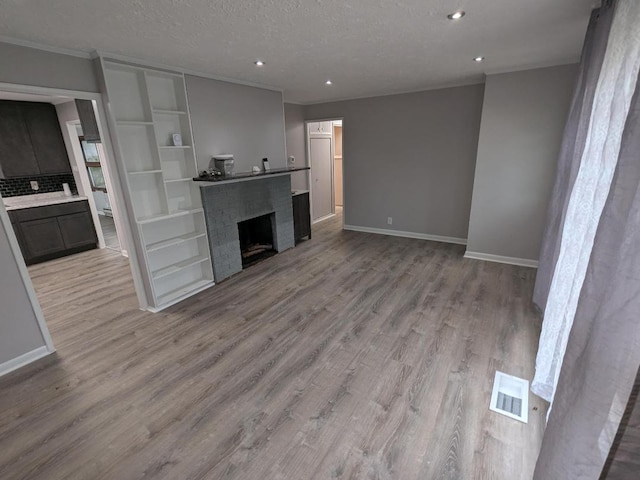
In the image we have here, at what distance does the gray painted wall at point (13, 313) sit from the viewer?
235 centimetres

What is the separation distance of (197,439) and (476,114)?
516cm

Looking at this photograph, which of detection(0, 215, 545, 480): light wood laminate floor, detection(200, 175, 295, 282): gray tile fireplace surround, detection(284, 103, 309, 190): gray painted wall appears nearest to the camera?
detection(0, 215, 545, 480): light wood laminate floor

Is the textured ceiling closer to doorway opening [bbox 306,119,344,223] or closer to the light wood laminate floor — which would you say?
the light wood laminate floor

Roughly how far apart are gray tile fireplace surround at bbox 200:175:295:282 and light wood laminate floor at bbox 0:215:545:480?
0.40 m

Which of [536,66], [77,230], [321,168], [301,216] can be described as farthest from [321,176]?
[77,230]

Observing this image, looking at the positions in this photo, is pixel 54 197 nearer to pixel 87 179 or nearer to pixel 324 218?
pixel 87 179

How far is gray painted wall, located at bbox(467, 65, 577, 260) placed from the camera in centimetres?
352

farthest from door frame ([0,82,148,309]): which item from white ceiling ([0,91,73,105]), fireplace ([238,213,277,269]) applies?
white ceiling ([0,91,73,105])

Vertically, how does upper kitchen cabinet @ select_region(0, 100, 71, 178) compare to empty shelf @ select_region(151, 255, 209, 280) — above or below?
above

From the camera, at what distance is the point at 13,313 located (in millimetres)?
2424

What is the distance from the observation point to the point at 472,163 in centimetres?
470

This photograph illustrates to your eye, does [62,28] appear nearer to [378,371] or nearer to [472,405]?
[378,371]

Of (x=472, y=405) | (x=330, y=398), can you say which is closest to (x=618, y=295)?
(x=472, y=405)

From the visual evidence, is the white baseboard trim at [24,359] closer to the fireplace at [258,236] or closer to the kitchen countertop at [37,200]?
the fireplace at [258,236]
